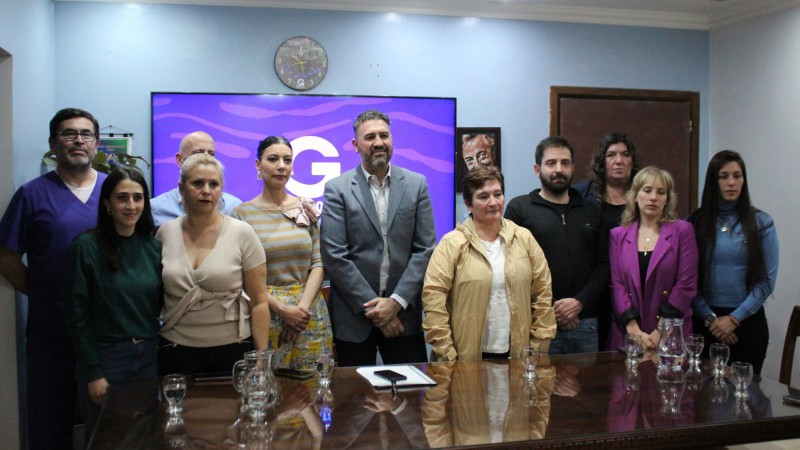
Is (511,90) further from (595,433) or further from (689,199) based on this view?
(595,433)

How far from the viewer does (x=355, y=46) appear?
14.6ft

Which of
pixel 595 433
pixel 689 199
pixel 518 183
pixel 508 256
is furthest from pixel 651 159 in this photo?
pixel 595 433

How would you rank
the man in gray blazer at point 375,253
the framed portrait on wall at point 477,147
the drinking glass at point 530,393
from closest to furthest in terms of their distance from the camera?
the drinking glass at point 530,393
the man in gray blazer at point 375,253
the framed portrait on wall at point 477,147

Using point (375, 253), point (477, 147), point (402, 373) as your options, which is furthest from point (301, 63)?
point (402, 373)

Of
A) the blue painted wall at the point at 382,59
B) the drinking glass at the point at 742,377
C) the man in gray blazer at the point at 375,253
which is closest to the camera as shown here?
the drinking glass at the point at 742,377

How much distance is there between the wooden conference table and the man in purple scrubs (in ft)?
3.52

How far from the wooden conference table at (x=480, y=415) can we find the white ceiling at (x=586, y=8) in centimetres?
296

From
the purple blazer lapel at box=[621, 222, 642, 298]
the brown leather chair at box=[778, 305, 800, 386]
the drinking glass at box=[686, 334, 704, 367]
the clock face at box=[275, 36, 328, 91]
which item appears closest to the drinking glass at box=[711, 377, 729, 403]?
the drinking glass at box=[686, 334, 704, 367]

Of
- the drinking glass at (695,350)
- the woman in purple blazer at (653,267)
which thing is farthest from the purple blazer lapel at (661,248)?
the drinking glass at (695,350)

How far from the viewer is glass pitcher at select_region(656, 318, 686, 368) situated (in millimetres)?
2180

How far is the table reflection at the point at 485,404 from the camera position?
165cm

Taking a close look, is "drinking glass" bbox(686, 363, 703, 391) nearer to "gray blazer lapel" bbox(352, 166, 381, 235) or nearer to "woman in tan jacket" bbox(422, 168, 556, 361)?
"woman in tan jacket" bbox(422, 168, 556, 361)

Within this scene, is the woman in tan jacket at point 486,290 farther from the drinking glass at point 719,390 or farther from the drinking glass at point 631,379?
the drinking glass at point 719,390

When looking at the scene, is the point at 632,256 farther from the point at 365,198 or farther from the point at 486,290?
the point at 365,198
